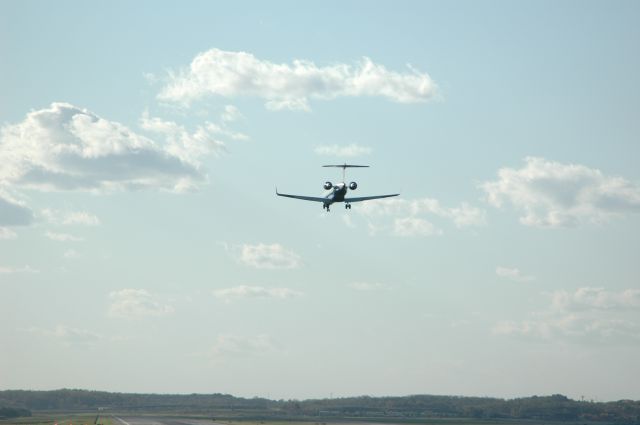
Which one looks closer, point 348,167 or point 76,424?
point 348,167

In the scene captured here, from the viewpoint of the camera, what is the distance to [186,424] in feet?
648

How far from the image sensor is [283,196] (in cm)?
13312

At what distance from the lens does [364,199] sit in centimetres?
13188

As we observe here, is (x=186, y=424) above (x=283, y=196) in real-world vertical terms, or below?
below

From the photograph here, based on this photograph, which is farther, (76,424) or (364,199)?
(76,424)

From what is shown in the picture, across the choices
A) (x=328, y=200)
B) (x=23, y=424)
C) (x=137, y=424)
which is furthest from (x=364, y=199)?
(x=23, y=424)

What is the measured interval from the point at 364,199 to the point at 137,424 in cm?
8827

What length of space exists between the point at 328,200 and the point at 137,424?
290 ft

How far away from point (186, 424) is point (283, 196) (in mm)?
83885

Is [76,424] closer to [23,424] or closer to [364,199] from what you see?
[23,424]

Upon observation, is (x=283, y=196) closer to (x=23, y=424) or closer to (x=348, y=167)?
(x=348, y=167)

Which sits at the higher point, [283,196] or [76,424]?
[283,196]

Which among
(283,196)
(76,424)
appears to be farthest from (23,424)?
(283,196)

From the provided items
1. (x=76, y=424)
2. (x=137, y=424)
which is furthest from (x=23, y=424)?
(x=137, y=424)
